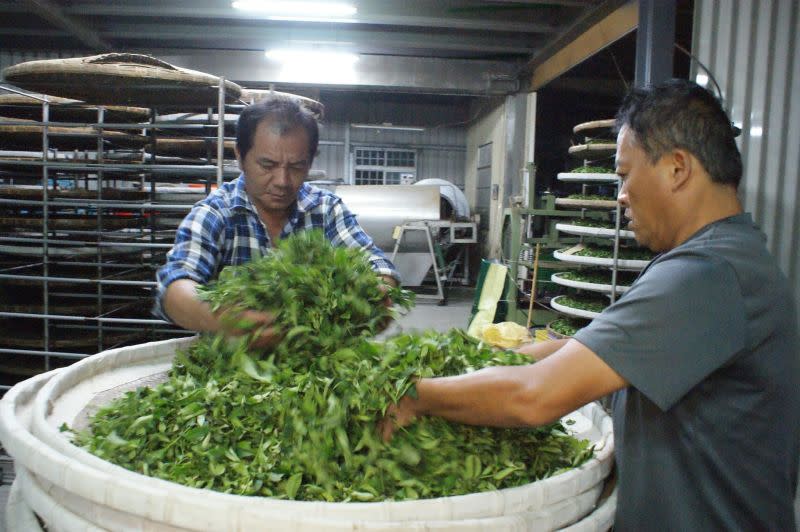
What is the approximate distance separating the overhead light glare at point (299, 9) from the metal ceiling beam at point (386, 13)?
24cm

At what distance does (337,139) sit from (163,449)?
1419 cm

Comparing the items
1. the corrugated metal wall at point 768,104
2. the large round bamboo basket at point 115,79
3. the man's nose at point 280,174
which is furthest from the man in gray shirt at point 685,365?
the large round bamboo basket at point 115,79

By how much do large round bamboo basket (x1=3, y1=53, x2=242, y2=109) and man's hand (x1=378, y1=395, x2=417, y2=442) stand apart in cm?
275

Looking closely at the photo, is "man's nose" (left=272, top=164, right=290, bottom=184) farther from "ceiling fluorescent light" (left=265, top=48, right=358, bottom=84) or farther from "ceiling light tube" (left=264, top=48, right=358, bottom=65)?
"ceiling fluorescent light" (left=265, top=48, right=358, bottom=84)

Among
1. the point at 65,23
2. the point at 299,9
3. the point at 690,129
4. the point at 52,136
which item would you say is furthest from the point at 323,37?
the point at 690,129

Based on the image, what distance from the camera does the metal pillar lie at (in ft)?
12.7

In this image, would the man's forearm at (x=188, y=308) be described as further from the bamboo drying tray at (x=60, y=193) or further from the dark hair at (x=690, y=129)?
the bamboo drying tray at (x=60, y=193)

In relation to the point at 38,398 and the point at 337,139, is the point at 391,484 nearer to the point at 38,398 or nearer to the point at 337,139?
the point at 38,398

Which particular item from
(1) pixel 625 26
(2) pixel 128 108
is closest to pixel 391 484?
(2) pixel 128 108

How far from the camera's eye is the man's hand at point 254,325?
4.66 ft

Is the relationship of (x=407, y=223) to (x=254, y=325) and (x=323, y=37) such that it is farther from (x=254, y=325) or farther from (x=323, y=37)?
(x=254, y=325)

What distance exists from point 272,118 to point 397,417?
1.19 m

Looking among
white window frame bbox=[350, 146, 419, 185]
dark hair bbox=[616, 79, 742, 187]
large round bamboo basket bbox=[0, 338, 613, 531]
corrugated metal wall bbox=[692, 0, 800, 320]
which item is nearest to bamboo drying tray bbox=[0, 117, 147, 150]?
large round bamboo basket bbox=[0, 338, 613, 531]

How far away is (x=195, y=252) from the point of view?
6.17ft
